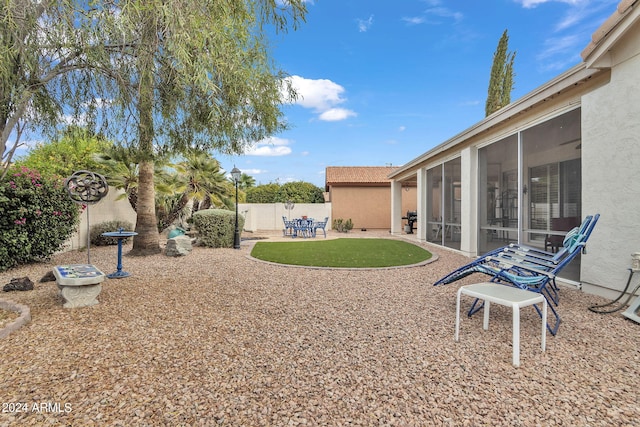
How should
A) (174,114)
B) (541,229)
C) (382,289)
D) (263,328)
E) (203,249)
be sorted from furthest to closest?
(203,249) < (541,229) < (382,289) < (174,114) < (263,328)

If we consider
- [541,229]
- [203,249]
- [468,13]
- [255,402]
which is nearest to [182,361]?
[255,402]

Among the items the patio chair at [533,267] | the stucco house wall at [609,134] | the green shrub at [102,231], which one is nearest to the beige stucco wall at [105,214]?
the green shrub at [102,231]

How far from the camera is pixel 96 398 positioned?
7.20 feet

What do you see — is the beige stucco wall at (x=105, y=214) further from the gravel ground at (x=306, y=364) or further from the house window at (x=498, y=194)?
the house window at (x=498, y=194)

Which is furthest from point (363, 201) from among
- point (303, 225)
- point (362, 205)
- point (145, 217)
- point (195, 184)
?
point (145, 217)

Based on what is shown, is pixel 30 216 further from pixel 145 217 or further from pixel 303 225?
pixel 303 225

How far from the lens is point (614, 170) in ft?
14.3

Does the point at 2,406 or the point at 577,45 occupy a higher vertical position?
the point at 577,45

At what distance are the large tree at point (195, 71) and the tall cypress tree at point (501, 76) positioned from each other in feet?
56.0

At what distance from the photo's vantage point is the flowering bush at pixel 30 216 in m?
6.33

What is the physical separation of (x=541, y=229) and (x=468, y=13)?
24.3 ft

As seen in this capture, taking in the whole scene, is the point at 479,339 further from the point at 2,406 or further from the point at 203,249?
the point at 203,249

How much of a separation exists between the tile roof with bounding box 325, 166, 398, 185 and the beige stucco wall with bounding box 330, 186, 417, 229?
0.52 metres

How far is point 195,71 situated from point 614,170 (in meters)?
5.53
